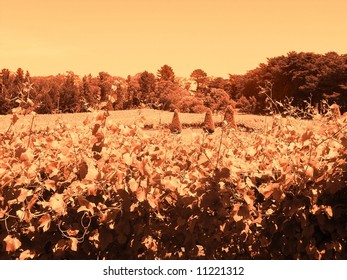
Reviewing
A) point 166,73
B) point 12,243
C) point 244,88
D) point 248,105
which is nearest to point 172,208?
point 12,243

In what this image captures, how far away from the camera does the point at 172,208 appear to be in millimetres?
3793

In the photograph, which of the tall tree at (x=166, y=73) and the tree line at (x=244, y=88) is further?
the tall tree at (x=166, y=73)

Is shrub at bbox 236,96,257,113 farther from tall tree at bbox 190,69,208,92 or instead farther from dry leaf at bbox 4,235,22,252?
dry leaf at bbox 4,235,22,252

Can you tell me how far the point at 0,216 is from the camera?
3660 mm

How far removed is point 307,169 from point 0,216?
8.48ft

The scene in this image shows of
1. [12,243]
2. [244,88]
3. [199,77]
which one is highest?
[199,77]

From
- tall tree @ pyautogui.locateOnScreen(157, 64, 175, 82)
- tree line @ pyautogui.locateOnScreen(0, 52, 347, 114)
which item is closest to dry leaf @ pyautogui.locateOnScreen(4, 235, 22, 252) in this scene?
tree line @ pyautogui.locateOnScreen(0, 52, 347, 114)

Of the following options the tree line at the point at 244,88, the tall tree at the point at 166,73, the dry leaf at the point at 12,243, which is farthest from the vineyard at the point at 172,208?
the tall tree at the point at 166,73

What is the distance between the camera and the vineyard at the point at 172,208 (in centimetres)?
361

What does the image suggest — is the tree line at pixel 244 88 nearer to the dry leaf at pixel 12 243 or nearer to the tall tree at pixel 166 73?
the tall tree at pixel 166 73

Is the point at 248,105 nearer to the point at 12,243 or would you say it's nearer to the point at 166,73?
the point at 166,73

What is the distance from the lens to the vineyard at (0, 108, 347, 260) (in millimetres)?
3605

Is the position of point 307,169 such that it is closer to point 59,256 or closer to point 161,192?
point 161,192
